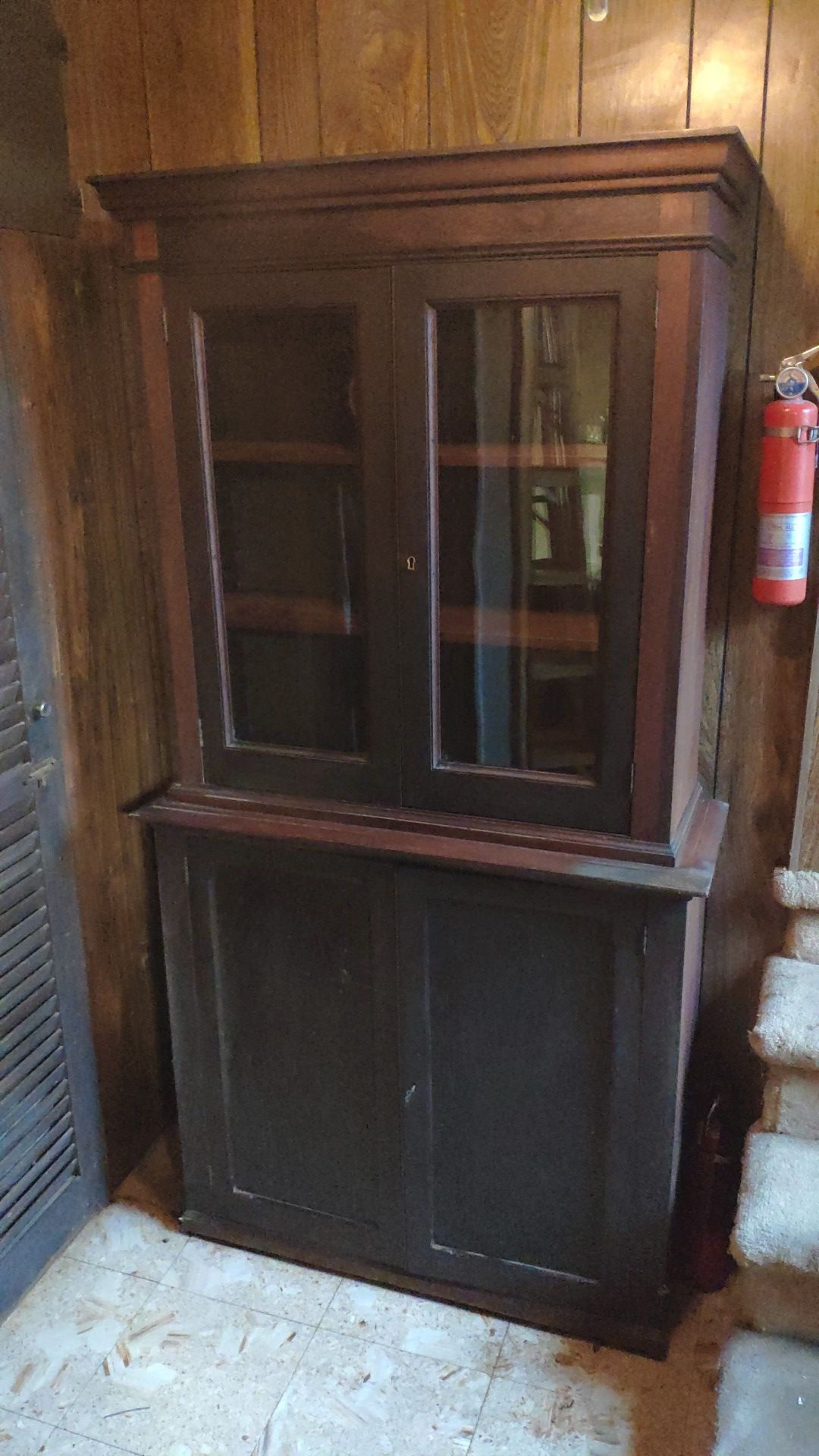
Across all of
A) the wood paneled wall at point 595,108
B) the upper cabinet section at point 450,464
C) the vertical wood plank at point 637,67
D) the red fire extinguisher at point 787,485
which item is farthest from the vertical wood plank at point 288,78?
the red fire extinguisher at point 787,485

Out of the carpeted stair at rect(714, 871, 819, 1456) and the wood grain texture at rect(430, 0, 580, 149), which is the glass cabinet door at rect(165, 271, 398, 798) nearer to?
the wood grain texture at rect(430, 0, 580, 149)

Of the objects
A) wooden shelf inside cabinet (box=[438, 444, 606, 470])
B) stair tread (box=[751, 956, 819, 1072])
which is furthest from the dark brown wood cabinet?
stair tread (box=[751, 956, 819, 1072])

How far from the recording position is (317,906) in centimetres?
171

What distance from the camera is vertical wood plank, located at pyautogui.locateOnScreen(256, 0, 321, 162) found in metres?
1.61

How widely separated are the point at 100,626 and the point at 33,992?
61 centimetres

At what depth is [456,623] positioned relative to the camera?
5.05 ft

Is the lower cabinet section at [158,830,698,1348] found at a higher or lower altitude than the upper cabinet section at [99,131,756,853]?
lower

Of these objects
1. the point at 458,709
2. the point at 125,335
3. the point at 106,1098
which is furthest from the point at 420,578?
the point at 106,1098

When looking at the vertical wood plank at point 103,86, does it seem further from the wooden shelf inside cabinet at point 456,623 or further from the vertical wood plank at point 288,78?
the wooden shelf inside cabinet at point 456,623

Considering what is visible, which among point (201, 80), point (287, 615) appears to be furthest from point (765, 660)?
point (201, 80)

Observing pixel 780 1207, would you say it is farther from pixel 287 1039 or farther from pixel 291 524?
pixel 291 524

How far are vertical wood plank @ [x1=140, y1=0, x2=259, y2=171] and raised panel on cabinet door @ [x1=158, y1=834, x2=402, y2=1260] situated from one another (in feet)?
3.59

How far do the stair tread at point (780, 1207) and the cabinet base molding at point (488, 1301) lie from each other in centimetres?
30

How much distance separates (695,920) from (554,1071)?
32 cm
